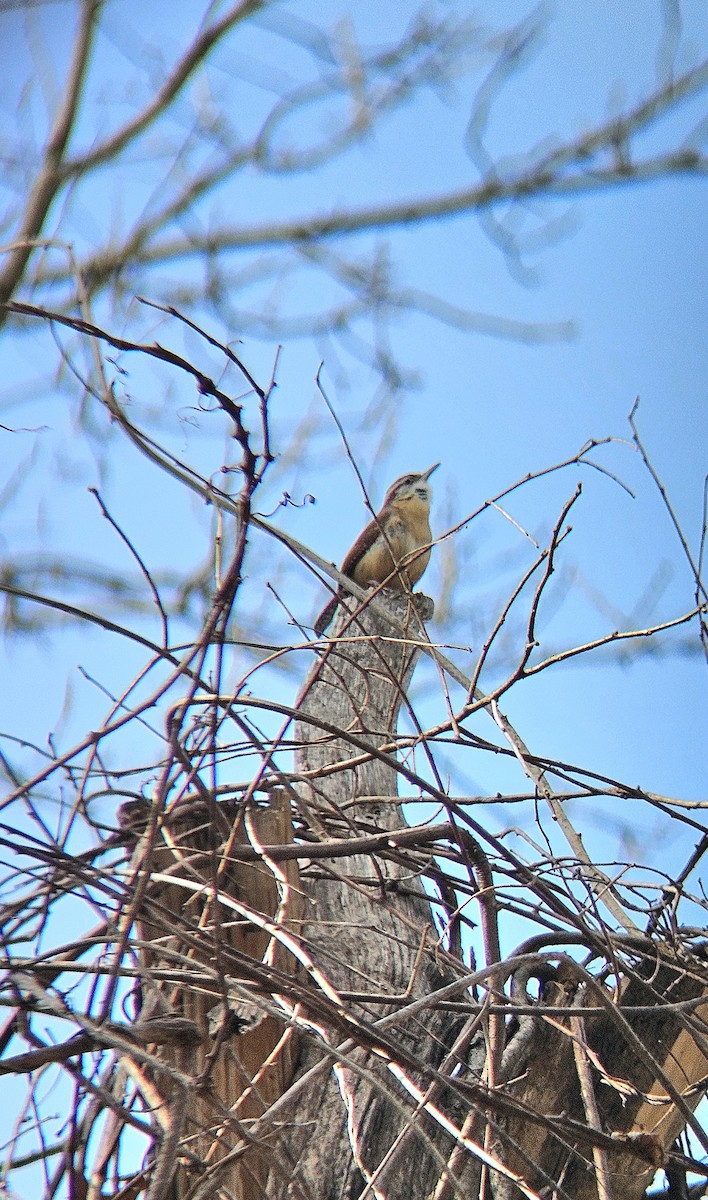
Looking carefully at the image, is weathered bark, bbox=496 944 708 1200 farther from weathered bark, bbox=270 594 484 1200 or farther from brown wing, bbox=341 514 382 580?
brown wing, bbox=341 514 382 580

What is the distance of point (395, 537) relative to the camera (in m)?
6.66

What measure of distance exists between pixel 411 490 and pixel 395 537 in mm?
625

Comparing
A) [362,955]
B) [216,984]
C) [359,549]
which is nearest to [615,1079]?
[362,955]

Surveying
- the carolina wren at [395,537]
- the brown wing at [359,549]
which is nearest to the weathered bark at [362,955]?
A: the carolina wren at [395,537]

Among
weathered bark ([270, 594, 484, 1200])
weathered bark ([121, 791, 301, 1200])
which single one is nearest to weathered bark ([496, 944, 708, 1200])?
weathered bark ([270, 594, 484, 1200])

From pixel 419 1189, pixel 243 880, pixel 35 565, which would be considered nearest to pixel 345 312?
pixel 243 880

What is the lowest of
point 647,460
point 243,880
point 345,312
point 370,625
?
point 243,880

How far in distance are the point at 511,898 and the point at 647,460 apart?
1.01 meters

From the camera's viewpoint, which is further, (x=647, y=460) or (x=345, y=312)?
(x=345, y=312)

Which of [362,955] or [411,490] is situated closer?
[362,955]

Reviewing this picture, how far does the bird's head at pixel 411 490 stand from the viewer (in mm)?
7105

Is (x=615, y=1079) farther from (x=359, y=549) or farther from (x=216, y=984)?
(x=359, y=549)

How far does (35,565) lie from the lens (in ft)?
20.8

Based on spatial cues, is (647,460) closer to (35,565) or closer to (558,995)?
(558,995)
